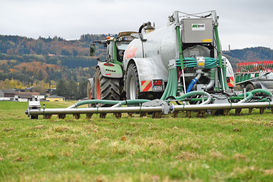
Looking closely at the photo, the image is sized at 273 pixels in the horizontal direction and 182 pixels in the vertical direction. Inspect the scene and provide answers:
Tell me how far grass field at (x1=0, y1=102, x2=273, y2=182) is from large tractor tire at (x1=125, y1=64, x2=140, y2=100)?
4.19 meters

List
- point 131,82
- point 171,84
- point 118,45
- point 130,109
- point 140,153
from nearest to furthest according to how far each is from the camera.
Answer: point 140,153 → point 130,109 → point 171,84 → point 131,82 → point 118,45

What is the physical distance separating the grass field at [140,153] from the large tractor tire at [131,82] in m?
4.19

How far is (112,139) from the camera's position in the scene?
5.31 metres

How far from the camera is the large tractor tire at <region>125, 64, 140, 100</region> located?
1062 cm

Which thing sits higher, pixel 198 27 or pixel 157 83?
pixel 198 27

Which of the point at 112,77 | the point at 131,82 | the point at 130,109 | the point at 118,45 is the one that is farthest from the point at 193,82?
the point at 118,45

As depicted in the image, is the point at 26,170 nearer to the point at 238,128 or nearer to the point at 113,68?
the point at 238,128

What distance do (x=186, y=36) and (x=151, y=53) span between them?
1.55 m

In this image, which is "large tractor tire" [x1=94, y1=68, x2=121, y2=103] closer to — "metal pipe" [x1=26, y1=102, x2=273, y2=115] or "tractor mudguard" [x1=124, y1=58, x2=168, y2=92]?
"tractor mudguard" [x1=124, y1=58, x2=168, y2=92]

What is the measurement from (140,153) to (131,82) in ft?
23.3

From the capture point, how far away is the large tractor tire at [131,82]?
34.8ft

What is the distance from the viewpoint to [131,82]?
36.9 ft

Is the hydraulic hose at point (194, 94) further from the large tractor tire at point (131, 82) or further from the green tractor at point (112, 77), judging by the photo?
the green tractor at point (112, 77)

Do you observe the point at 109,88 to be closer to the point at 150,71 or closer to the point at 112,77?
the point at 112,77
